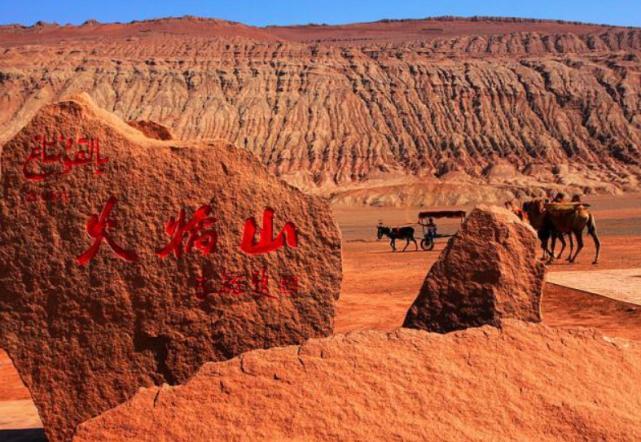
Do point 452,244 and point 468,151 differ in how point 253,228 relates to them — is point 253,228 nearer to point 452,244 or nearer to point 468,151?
point 452,244

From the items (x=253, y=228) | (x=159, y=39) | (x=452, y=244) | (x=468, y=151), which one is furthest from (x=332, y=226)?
(x=159, y=39)

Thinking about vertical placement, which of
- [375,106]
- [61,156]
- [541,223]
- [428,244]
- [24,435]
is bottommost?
[24,435]

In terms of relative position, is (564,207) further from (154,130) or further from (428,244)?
(154,130)

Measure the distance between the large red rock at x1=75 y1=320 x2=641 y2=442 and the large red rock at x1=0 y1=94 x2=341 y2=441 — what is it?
620mm

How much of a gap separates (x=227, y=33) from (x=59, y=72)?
51.4 meters

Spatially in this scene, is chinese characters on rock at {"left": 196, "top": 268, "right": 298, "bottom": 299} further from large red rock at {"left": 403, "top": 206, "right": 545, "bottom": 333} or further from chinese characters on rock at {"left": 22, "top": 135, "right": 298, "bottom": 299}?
large red rock at {"left": 403, "top": 206, "right": 545, "bottom": 333}

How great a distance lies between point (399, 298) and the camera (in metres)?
13.9

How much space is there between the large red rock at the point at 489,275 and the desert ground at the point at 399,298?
3331 millimetres

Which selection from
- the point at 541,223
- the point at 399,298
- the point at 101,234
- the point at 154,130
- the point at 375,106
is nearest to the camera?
the point at 101,234

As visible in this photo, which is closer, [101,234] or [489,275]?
[101,234]

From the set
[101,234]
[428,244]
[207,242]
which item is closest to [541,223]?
[428,244]

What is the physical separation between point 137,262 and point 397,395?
6.72 feet

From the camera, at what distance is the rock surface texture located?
6500cm

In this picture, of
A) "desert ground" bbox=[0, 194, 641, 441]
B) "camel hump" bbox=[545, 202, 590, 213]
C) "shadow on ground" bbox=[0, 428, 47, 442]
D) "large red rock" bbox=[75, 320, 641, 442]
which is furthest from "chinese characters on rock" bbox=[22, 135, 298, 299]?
"camel hump" bbox=[545, 202, 590, 213]
